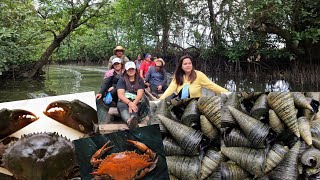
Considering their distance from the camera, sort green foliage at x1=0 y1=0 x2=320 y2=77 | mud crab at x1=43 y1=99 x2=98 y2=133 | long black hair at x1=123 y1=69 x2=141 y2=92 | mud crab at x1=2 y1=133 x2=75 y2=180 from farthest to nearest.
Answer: green foliage at x1=0 y1=0 x2=320 y2=77, long black hair at x1=123 y1=69 x2=141 y2=92, mud crab at x1=43 y1=99 x2=98 y2=133, mud crab at x1=2 y1=133 x2=75 y2=180

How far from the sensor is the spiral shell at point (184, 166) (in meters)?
0.88

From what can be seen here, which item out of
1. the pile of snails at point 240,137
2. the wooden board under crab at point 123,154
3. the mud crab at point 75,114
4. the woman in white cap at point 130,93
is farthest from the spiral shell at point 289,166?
the mud crab at point 75,114

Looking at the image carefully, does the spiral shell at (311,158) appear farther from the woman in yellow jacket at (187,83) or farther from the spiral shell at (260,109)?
the woman in yellow jacket at (187,83)

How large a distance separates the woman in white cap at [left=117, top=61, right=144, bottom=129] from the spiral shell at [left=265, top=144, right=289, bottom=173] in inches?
15.2

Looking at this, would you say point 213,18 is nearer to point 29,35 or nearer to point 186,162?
point 186,162

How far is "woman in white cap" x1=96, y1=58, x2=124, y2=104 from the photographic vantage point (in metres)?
0.98

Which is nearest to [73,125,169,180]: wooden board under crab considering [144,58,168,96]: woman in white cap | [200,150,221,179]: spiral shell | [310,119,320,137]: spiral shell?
[200,150,221,179]: spiral shell

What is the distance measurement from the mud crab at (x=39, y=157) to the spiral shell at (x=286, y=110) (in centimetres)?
57

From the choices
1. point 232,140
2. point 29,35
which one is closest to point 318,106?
point 232,140

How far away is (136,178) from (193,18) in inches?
69.4

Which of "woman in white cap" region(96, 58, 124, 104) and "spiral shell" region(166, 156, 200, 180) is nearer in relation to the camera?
"spiral shell" region(166, 156, 200, 180)

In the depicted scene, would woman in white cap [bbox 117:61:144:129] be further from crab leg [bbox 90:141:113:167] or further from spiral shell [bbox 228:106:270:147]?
spiral shell [bbox 228:106:270:147]

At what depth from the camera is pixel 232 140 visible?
2.95 ft

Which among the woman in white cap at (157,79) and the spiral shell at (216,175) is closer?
the spiral shell at (216,175)
